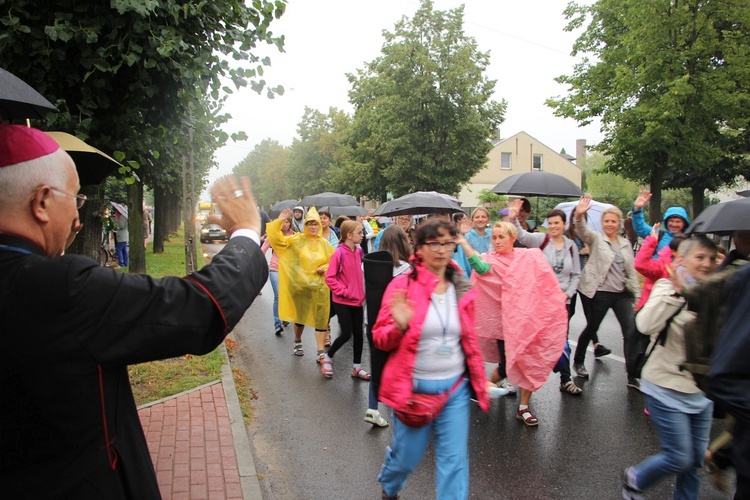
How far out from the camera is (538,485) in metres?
4.18

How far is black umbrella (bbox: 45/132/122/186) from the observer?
3.64m

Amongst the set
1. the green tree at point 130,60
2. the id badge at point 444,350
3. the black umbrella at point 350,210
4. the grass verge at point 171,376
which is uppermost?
the green tree at point 130,60

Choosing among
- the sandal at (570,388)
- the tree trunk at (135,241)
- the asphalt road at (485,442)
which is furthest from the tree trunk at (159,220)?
the sandal at (570,388)

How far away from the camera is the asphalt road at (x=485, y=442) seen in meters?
4.17

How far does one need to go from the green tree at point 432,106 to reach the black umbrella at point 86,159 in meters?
28.8

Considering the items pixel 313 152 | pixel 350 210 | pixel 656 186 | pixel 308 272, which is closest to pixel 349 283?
pixel 308 272

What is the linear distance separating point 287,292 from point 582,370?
3821 mm

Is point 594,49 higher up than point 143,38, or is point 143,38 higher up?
point 594,49

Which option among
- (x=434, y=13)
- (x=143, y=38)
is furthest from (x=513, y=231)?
(x=434, y=13)

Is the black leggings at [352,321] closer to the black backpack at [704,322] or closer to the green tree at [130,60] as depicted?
the green tree at [130,60]

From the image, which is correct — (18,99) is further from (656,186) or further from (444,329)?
(656,186)

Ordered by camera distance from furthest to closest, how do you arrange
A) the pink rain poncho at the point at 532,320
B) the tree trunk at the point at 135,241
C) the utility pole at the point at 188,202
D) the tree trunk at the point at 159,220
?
the tree trunk at the point at 159,220 < the tree trunk at the point at 135,241 < the utility pole at the point at 188,202 < the pink rain poncho at the point at 532,320

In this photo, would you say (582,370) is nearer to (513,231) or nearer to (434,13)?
(513,231)

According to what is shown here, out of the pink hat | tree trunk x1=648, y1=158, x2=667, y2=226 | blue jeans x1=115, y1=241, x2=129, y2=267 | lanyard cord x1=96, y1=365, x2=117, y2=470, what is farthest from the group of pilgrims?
tree trunk x1=648, y1=158, x2=667, y2=226
